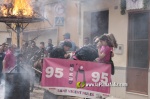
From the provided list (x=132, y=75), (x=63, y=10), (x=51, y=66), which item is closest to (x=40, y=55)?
(x=63, y=10)

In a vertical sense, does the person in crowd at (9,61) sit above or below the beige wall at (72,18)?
below

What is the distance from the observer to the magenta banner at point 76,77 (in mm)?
6611

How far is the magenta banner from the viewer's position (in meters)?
6.61

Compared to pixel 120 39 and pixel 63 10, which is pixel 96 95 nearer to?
pixel 120 39

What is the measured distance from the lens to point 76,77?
6.79 metres

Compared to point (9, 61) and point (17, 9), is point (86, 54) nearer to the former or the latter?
point (17, 9)

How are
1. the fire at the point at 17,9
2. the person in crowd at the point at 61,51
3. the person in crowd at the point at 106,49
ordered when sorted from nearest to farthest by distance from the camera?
1. the person in crowd at the point at 106,49
2. the person in crowd at the point at 61,51
3. the fire at the point at 17,9

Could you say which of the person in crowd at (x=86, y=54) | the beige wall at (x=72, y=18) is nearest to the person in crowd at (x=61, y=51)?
the person in crowd at (x=86, y=54)

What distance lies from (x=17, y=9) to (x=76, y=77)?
6.89 feet

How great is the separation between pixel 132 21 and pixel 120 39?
26.5 inches

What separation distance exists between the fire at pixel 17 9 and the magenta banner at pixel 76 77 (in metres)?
1.26

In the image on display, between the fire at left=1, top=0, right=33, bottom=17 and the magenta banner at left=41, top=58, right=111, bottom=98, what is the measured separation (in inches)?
49.6

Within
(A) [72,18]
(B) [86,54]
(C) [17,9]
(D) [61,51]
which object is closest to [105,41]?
(B) [86,54]

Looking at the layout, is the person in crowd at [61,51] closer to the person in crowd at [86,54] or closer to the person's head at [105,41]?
the person in crowd at [86,54]
